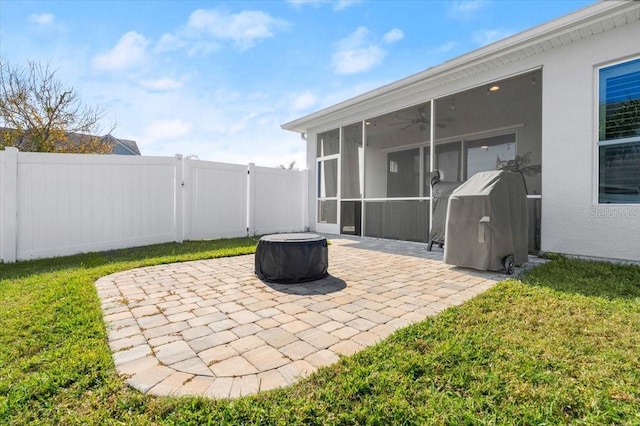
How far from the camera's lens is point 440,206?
5492 millimetres

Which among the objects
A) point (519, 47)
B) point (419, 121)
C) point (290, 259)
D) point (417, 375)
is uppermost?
point (519, 47)

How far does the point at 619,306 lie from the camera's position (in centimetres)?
260

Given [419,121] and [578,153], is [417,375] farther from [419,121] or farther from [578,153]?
[419,121]

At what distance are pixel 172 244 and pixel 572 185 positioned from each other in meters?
7.20

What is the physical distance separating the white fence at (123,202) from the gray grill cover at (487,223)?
5.26 m

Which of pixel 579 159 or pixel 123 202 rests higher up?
pixel 579 159

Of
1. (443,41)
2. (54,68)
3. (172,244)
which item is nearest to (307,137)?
(443,41)

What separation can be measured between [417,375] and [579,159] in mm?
4716

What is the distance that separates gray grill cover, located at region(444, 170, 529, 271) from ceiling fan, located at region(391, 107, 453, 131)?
3.82 meters

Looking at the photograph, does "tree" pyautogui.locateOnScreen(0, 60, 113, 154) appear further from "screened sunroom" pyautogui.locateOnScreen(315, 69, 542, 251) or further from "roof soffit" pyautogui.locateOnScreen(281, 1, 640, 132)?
"roof soffit" pyautogui.locateOnScreen(281, 1, 640, 132)

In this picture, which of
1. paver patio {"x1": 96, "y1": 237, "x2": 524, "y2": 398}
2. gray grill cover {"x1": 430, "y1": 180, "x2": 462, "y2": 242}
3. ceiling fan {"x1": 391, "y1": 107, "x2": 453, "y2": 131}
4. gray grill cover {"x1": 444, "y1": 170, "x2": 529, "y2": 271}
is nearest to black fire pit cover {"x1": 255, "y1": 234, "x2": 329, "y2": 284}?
paver patio {"x1": 96, "y1": 237, "x2": 524, "y2": 398}

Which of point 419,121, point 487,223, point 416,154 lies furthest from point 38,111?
point 487,223

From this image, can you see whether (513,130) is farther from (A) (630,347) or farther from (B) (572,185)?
(A) (630,347)

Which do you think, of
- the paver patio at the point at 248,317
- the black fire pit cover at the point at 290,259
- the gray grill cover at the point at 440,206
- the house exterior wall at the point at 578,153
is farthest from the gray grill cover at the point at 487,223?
the black fire pit cover at the point at 290,259
